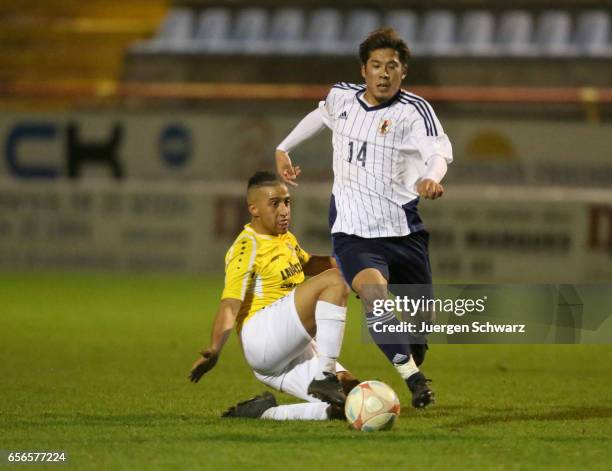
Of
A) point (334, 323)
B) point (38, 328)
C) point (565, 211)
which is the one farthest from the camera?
point (565, 211)

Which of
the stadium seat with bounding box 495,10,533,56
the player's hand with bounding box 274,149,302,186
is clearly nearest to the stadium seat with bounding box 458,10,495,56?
the stadium seat with bounding box 495,10,533,56

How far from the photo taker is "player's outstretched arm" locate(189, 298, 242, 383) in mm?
5266

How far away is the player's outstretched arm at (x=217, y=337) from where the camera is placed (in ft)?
17.3

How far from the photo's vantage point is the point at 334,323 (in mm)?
5523

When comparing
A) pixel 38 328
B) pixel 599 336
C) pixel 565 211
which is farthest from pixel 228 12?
pixel 599 336

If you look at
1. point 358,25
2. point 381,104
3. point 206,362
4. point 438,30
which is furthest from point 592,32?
point 206,362

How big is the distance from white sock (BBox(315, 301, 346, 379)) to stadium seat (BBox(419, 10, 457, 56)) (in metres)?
13.7

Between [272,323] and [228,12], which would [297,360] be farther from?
[228,12]

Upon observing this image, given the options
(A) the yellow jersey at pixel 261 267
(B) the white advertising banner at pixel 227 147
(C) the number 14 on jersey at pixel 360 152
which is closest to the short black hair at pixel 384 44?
(C) the number 14 on jersey at pixel 360 152

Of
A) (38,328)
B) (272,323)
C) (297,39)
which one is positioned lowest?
(38,328)

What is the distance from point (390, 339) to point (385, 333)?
1.9 inches

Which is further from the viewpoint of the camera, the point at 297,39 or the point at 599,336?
the point at 297,39

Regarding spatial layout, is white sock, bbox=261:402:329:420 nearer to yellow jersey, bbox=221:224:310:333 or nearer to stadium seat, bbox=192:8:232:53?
yellow jersey, bbox=221:224:310:333

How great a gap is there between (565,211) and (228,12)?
7769mm
